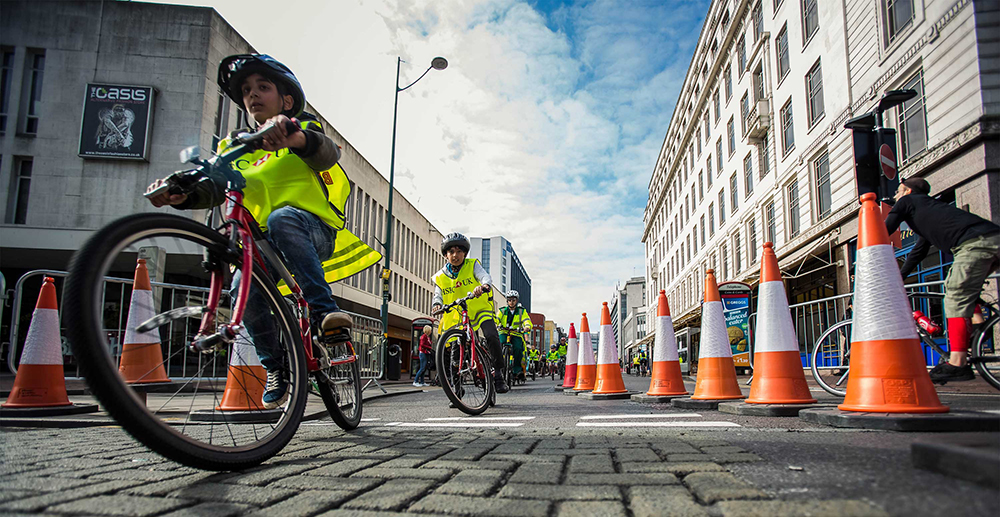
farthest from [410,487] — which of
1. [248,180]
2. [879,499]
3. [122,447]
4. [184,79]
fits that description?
[184,79]

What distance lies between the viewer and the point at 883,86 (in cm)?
1474

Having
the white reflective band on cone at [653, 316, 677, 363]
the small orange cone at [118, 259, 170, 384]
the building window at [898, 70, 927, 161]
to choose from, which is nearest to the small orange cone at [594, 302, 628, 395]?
the white reflective band on cone at [653, 316, 677, 363]

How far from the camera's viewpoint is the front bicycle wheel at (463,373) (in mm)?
5352

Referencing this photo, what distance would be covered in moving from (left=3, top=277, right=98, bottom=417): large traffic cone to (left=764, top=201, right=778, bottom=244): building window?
923 inches

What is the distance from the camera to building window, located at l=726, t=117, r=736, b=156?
30.0m

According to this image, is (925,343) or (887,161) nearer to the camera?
(925,343)

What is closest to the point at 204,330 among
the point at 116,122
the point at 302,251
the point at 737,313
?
the point at 302,251

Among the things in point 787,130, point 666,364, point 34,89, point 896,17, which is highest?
point 34,89

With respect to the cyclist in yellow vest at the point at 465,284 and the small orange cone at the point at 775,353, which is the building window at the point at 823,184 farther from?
the small orange cone at the point at 775,353

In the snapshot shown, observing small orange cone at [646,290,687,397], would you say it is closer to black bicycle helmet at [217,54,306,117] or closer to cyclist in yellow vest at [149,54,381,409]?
cyclist in yellow vest at [149,54,381,409]

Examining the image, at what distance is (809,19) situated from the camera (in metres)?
20.0

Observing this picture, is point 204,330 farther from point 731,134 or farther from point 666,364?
point 731,134

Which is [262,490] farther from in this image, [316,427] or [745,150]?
[745,150]

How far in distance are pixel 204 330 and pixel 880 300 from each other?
344cm
